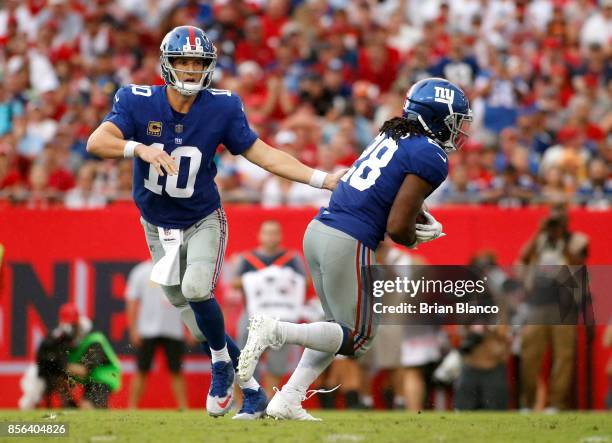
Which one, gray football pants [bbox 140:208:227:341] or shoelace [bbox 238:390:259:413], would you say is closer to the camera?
gray football pants [bbox 140:208:227:341]

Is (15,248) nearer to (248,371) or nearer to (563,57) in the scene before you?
(248,371)

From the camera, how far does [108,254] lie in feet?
35.6

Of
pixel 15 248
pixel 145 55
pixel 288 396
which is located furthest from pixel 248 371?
pixel 145 55

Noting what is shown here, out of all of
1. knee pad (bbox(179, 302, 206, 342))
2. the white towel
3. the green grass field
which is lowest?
A: the green grass field

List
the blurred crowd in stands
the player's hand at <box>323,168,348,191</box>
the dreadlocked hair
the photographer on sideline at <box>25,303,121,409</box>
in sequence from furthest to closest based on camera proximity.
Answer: the blurred crowd in stands
the photographer on sideline at <box>25,303,121,409</box>
the player's hand at <box>323,168,348,191</box>
the dreadlocked hair

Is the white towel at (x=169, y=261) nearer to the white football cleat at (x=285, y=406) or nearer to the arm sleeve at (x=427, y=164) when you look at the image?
the white football cleat at (x=285, y=406)

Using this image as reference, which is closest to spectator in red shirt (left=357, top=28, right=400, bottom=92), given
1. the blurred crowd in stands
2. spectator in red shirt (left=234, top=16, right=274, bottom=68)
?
the blurred crowd in stands

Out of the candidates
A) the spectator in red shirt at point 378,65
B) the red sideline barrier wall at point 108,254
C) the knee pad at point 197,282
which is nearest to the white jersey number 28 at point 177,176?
the knee pad at point 197,282

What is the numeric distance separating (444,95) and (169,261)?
183cm

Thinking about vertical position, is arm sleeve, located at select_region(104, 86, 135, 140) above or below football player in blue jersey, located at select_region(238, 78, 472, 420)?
above

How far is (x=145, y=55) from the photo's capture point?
14047 millimetres

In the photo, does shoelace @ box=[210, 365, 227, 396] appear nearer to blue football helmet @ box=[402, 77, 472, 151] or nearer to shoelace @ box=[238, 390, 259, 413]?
shoelace @ box=[238, 390, 259, 413]

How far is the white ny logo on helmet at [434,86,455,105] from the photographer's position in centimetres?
664

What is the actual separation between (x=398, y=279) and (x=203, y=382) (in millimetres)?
4005
